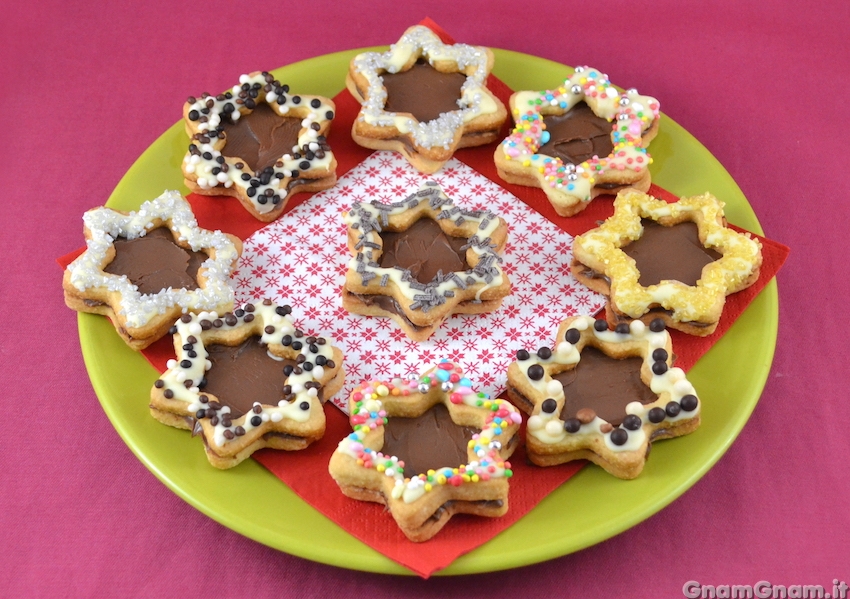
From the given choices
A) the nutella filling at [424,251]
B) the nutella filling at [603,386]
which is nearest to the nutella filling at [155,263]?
the nutella filling at [424,251]

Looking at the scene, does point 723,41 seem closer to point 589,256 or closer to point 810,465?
point 589,256

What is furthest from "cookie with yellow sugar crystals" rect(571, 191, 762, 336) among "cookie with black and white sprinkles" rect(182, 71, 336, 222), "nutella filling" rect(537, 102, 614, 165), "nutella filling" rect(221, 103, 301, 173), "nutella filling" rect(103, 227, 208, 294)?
"nutella filling" rect(103, 227, 208, 294)

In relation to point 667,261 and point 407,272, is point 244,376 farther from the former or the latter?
point 667,261

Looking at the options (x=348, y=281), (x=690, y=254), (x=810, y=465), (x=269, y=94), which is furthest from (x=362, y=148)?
(x=810, y=465)

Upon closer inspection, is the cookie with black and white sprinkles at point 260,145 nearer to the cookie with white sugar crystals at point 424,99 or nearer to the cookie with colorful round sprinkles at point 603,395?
the cookie with white sugar crystals at point 424,99

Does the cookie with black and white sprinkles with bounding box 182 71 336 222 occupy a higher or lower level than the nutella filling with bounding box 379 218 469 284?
higher

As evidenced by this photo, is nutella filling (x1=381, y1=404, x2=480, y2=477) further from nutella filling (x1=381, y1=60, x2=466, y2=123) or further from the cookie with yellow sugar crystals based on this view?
nutella filling (x1=381, y1=60, x2=466, y2=123)
